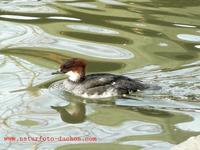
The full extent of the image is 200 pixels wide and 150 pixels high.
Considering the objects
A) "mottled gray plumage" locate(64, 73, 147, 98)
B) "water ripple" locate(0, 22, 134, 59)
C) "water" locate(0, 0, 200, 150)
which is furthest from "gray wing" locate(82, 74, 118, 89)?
"water ripple" locate(0, 22, 134, 59)

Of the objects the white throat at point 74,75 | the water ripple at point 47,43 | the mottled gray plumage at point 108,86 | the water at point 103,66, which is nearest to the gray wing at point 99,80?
the mottled gray plumage at point 108,86

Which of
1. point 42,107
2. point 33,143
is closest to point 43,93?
point 42,107

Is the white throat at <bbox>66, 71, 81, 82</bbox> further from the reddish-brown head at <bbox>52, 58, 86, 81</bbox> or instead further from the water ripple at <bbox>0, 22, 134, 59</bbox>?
the water ripple at <bbox>0, 22, 134, 59</bbox>

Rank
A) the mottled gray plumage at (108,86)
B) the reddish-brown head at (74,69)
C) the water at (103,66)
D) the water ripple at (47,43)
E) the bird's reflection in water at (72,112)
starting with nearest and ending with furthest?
the water at (103,66), the bird's reflection in water at (72,112), the mottled gray plumage at (108,86), the reddish-brown head at (74,69), the water ripple at (47,43)

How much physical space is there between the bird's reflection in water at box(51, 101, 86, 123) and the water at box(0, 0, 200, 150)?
0.5 inches

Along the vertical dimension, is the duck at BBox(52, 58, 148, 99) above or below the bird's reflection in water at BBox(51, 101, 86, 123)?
above

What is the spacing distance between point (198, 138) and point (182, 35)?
229 inches

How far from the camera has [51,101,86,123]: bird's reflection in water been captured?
8891 mm

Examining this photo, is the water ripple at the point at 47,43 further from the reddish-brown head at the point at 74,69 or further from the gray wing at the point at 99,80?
the gray wing at the point at 99,80

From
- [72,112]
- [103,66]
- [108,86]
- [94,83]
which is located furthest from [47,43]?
[72,112]

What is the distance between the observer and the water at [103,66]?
27.3 ft

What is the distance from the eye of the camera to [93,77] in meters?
9.88

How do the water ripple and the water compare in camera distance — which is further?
the water ripple

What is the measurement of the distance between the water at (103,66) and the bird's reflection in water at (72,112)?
0.04 feet
